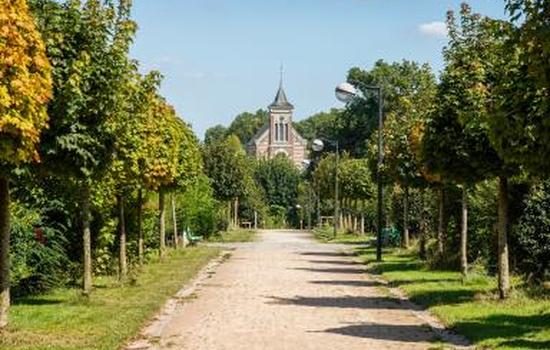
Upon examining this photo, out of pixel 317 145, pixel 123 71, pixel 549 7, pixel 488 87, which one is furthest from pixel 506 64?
pixel 317 145

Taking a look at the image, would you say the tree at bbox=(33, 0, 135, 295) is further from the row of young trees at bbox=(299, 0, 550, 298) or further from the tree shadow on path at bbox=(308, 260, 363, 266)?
the tree shadow on path at bbox=(308, 260, 363, 266)

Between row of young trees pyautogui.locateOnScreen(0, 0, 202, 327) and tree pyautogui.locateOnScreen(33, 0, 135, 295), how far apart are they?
0.05 feet

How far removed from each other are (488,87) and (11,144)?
10.2 m

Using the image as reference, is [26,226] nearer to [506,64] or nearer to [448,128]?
[448,128]

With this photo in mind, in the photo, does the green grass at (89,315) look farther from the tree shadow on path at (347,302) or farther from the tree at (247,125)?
the tree at (247,125)

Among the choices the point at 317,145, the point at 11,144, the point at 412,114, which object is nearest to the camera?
the point at 11,144

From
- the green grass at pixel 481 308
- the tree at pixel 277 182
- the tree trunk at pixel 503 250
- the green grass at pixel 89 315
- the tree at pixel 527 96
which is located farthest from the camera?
the tree at pixel 277 182

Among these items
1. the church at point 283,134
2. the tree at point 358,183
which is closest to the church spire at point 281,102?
the church at point 283,134

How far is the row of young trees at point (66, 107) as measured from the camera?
371 inches

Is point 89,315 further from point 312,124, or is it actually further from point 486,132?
point 312,124

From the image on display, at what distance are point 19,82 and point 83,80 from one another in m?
4.45

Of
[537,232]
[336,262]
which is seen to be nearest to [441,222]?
[336,262]

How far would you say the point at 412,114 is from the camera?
30.1 m

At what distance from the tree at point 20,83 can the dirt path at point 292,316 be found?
358 cm
